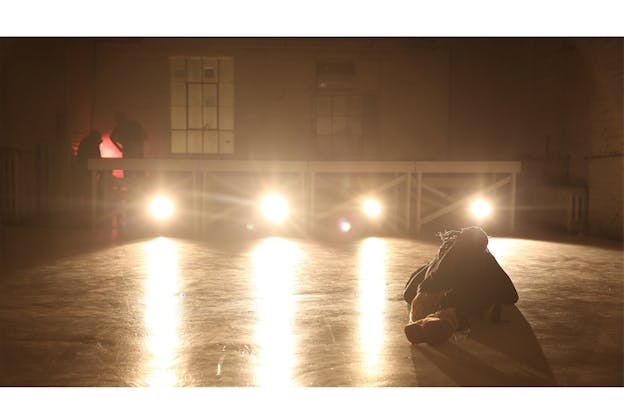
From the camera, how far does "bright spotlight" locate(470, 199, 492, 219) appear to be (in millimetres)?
13117

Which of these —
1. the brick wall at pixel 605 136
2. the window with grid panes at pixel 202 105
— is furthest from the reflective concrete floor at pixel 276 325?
the window with grid panes at pixel 202 105

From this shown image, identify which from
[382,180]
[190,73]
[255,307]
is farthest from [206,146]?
[255,307]

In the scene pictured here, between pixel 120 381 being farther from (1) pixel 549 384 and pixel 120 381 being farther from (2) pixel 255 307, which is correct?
(1) pixel 549 384

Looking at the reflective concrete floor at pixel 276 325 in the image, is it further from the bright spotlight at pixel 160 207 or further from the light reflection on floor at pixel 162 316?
the bright spotlight at pixel 160 207

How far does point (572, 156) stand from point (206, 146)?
380 inches

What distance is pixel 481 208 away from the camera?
13242mm

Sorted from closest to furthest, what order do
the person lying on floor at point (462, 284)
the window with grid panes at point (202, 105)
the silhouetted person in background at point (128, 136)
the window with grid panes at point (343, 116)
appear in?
the person lying on floor at point (462, 284) → the silhouetted person in background at point (128, 136) → the window with grid panes at point (202, 105) → the window with grid panes at point (343, 116)

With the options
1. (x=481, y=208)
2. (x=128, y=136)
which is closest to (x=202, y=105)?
(x=128, y=136)

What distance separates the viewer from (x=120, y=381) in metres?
3.71

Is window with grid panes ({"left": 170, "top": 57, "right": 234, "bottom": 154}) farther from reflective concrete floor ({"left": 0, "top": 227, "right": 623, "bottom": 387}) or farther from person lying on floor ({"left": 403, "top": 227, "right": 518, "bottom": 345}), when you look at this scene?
person lying on floor ({"left": 403, "top": 227, "right": 518, "bottom": 345})

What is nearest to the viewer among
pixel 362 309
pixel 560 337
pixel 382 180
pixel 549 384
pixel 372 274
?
pixel 549 384

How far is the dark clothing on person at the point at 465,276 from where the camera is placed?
4.89 meters

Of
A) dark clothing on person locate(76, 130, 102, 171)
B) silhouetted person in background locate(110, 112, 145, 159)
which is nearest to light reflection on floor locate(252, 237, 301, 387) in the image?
silhouetted person in background locate(110, 112, 145, 159)

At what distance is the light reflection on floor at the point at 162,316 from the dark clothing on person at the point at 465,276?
2.21 m
